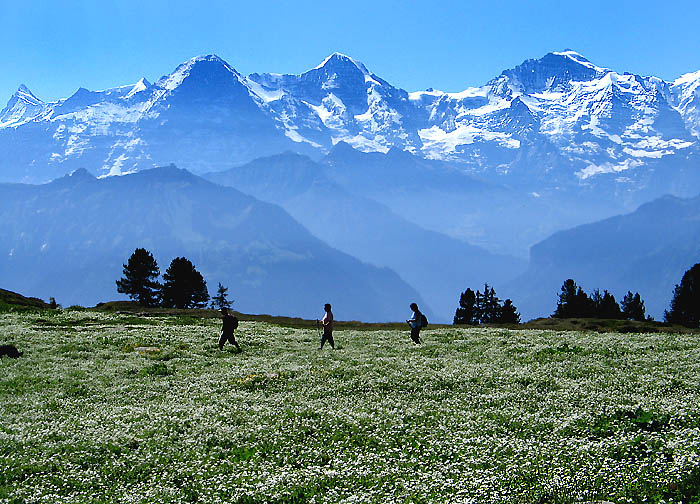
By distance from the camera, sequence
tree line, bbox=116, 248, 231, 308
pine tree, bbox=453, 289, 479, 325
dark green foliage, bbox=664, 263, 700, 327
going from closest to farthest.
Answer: dark green foliage, bbox=664, 263, 700, 327, tree line, bbox=116, 248, 231, 308, pine tree, bbox=453, 289, 479, 325

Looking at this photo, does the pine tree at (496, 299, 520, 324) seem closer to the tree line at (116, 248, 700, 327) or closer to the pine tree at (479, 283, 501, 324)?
the tree line at (116, 248, 700, 327)

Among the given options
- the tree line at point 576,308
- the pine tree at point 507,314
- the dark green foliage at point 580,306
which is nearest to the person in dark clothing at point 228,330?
the tree line at point 576,308

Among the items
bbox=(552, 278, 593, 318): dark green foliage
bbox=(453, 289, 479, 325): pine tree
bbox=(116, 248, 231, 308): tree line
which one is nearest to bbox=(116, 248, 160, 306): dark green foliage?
A: bbox=(116, 248, 231, 308): tree line

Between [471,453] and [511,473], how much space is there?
1.70m

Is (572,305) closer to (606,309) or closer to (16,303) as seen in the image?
(606,309)

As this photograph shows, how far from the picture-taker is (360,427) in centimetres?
1839

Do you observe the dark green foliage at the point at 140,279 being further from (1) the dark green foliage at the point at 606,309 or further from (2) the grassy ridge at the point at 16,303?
(1) the dark green foliage at the point at 606,309

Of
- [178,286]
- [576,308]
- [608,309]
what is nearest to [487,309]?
[576,308]

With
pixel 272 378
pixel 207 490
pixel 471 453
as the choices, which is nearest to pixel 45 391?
pixel 272 378

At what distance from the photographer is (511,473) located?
14.1m

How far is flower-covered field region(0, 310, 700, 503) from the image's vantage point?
13969 mm

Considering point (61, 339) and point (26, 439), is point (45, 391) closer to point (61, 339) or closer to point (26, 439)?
point (26, 439)

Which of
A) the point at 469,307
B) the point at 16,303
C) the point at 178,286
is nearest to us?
the point at 16,303

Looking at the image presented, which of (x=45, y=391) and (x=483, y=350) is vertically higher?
(x=483, y=350)
